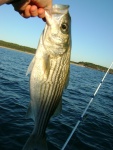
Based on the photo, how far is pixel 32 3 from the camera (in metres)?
2.77

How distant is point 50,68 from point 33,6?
758 mm

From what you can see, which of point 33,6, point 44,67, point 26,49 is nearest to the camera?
point 33,6

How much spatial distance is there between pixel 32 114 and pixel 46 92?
14.3 inches

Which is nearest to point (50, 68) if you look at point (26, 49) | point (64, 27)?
point (64, 27)

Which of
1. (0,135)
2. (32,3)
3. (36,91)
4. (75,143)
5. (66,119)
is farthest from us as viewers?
(66,119)

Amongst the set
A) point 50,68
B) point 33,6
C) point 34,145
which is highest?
point 33,6

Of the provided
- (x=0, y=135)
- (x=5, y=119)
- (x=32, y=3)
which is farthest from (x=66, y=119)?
(x=32, y=3)

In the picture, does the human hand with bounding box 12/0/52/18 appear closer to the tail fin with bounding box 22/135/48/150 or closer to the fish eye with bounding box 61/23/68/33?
the fish eye with bounding box 61/23/68/33

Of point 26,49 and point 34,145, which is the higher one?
point 34,145

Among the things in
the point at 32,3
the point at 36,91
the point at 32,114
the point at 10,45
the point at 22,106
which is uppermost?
the point at 32,3

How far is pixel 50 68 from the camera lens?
304cm

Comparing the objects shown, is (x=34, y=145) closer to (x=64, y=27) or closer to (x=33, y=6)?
(x=64, y=27)

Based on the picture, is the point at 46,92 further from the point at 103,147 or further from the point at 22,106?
the point at 22,106

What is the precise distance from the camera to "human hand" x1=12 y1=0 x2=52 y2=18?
273 centimetres
